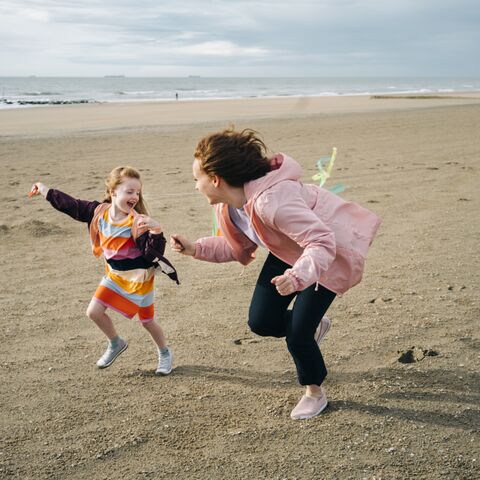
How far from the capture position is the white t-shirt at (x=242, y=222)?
10.9ft

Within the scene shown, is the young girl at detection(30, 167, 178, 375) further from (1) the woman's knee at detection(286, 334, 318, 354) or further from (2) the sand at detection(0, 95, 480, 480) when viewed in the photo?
(1) the woman's knee at detection(286, 334, 318, 354)

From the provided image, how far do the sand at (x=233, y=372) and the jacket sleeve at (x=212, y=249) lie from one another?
77 cm

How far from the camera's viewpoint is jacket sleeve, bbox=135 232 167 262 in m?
3.45

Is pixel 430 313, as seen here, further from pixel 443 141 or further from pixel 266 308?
pixel 443 141

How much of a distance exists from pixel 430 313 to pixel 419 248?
5.16 feet

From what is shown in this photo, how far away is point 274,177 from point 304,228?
318mm

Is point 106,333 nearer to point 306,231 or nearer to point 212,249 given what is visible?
point 212,249

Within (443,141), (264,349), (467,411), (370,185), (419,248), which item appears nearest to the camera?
(467,411)

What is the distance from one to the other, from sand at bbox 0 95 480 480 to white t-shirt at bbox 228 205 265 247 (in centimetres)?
91

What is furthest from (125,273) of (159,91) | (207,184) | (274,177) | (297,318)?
(159,91)

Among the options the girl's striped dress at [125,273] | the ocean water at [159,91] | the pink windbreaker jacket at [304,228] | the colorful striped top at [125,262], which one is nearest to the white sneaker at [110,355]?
the girl's striped dress at [125,273]

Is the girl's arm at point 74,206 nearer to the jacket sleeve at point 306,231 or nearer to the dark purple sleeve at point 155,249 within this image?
the dark purple sleeve at point 155,249

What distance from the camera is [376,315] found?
4395mm

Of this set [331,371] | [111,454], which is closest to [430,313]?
[331,371]
